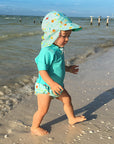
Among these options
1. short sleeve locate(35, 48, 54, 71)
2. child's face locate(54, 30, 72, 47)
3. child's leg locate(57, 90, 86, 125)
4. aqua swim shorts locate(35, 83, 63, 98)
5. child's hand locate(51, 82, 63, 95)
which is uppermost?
child's face locate(54, 30, 72, 47)

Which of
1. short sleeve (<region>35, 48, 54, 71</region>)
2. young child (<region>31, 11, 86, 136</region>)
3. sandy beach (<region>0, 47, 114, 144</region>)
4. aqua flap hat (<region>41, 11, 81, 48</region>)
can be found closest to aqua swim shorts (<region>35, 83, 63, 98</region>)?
young child (<region>31, 11, 86, 136</region>)

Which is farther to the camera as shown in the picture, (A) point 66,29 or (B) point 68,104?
(B) point 68,104

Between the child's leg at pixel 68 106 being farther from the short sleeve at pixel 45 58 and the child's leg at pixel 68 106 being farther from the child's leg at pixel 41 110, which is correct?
the short sleeve at pixel 45 58

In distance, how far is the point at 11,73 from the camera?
4.75 meters

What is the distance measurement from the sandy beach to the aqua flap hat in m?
1.16

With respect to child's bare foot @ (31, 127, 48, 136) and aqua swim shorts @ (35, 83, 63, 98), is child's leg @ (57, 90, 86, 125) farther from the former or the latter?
child's bare foot @ (31, 127, 48, 136)

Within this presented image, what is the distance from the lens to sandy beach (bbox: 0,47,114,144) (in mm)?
2164

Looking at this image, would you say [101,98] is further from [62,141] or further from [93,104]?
[62,141]

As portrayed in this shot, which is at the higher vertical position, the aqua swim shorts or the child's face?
the child's face

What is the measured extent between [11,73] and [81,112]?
254cm

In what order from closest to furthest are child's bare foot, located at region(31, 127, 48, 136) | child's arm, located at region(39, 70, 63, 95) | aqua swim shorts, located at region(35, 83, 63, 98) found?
1. child's arm, located at region(39, 70, 63, 95)
2. aqua swim shorts, located at region(35, 83, 63, 98)
3. child's bare foot, located at region(31, 127, 48, 136)

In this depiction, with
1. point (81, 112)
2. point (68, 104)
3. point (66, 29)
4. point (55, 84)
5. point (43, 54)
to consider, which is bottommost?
point (81, 112)

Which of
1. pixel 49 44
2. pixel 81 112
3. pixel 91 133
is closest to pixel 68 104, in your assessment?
pixel 91 133

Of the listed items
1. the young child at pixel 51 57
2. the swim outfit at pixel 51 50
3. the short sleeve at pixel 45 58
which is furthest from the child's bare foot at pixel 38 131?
the short sleeve at pixel 45 58
